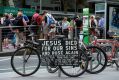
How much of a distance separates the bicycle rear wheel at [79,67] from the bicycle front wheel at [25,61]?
68cm

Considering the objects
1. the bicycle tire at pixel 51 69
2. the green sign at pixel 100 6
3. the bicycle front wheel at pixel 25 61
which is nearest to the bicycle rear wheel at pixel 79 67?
the bicycle tire at pixel 51 69

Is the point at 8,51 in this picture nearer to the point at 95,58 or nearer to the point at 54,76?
the point at 95,58

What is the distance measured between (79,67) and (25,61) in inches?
52.3

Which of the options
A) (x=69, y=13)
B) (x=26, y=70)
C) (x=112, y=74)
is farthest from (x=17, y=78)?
(x=69, y=13)

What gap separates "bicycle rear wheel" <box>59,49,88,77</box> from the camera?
34.0ft

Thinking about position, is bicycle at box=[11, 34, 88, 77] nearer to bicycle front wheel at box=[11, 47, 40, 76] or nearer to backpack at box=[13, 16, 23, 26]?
bicycle front wheel at box=[11, 47, 40, 76]

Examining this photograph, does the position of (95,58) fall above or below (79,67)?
above

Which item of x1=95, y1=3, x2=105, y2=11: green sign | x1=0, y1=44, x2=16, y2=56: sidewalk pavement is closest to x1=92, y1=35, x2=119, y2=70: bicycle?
x1=0, y1=44, x2=16, y2=56: sidewalk pavement

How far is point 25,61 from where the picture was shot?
10.6m

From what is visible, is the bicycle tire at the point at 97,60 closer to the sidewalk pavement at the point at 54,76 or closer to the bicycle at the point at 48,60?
the sidewalk pavement at the point at 54,76

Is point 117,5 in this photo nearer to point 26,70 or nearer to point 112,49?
point 112,49

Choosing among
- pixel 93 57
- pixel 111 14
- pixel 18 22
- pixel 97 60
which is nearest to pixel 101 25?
pixel 111 14

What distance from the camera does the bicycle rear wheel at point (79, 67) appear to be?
10367 millimetres

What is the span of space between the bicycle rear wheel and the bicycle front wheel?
676 mm
